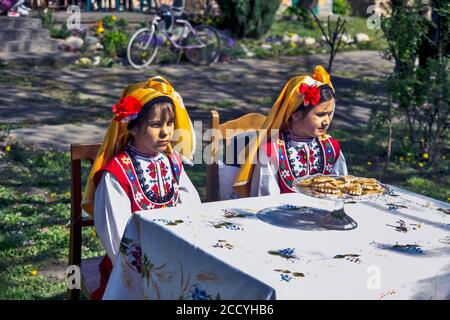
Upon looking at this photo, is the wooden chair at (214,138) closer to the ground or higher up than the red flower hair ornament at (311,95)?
closer to the ground

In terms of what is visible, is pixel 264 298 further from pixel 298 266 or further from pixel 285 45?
pixel 285 45

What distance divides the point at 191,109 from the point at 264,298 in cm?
723

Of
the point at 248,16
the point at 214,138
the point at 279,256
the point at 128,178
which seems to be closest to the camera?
the point at 279,256

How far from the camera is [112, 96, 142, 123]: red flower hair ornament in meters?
Result: 3.98

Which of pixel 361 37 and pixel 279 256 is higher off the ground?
pixel 279 256

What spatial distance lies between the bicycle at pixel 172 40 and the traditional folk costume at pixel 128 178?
823 centimetres

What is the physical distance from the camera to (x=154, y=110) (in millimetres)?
4039

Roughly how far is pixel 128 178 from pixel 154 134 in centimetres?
26

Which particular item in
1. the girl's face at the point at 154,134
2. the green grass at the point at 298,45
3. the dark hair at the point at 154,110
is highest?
the dark hair at the point at 154,110

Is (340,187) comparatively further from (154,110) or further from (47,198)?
(47,198)

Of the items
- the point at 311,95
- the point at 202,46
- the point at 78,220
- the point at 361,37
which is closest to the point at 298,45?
the point at 361,37

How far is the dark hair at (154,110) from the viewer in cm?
403


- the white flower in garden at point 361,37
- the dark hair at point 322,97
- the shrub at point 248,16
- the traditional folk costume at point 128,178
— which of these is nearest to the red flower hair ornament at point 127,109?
the traditional folk costume at point 128,178

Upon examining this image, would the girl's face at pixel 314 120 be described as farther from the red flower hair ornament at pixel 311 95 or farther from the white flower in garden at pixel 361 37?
the white flower in garden at pixel 361 37
